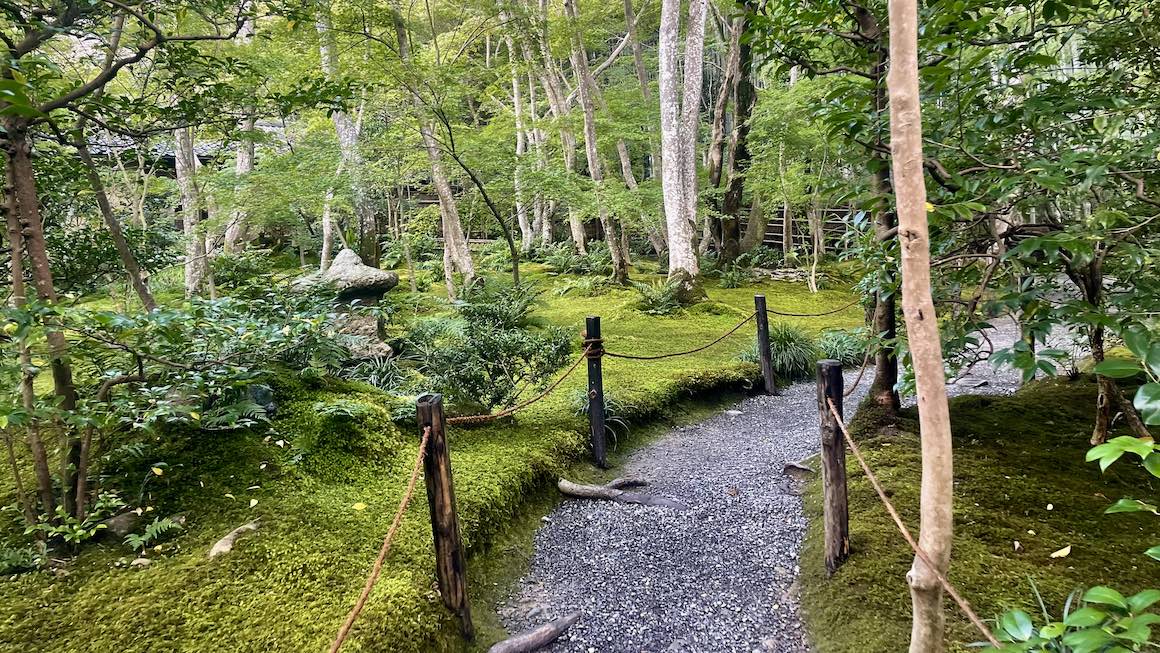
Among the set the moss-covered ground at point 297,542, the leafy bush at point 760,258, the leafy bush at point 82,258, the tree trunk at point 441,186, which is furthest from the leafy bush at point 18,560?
the leafy bush at point 760,258

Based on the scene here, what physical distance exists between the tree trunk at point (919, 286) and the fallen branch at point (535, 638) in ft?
5.19

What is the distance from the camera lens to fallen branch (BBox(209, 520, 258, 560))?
2414 mm

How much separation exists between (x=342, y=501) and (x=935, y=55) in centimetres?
339

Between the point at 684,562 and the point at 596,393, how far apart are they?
143cm

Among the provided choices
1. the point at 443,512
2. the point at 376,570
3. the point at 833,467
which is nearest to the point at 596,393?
the point at 833,467

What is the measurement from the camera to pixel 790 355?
6391 millimetres

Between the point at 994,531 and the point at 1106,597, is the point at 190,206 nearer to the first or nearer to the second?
the point at 994,531

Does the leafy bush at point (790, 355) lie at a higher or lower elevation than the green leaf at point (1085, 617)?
lower

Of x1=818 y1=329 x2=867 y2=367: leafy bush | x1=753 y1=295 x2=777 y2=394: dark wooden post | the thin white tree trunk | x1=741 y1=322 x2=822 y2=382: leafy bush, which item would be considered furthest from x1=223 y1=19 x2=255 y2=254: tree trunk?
x1=818 y1=329 x2=867 y2=367: leafy bush

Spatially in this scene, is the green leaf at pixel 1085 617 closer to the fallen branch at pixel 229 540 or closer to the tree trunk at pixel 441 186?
the fallen branch at pixel 229 540

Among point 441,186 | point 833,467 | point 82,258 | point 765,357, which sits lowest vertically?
point 765,357

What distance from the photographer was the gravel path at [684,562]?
2514mm

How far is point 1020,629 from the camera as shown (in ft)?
3.91

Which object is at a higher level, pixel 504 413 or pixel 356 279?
pixel 356 279
